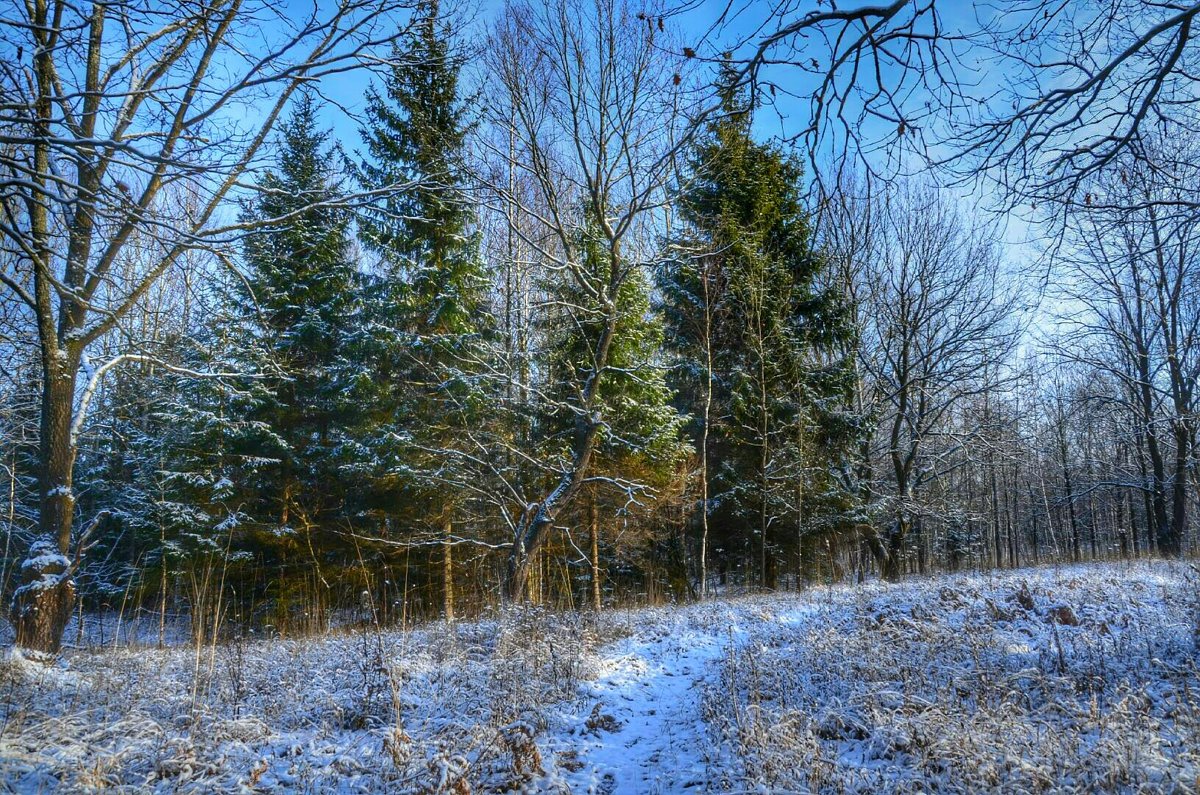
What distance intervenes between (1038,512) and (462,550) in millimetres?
35049

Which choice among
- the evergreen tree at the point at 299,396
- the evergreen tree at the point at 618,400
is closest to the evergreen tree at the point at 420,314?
the evergreen tree at the point at 299,396

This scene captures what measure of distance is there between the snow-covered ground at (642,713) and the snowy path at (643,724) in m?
0.02

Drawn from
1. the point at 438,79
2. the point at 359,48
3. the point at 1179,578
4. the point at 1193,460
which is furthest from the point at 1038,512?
the point at 359,48

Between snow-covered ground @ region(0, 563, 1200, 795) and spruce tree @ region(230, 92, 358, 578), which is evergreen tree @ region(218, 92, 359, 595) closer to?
spruce tree @ region(230, 92, 358, 578)

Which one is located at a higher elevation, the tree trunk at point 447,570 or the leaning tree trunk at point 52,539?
the leaning tree trunk at point 52,539

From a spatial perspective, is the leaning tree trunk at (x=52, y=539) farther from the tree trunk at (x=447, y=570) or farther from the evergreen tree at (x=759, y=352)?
the evergreen tree at (x=759, y=352)

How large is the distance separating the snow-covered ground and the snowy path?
1.0 inches

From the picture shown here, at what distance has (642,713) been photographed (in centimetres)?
559

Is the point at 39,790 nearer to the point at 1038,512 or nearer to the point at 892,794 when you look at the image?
the point at 892,794

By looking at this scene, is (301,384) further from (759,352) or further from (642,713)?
(642,713)

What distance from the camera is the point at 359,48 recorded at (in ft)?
16.7

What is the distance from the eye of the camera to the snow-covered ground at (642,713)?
3348 millimetres

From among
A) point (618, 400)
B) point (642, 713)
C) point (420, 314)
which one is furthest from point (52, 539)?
point (618, 400)

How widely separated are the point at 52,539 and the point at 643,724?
269 inches
